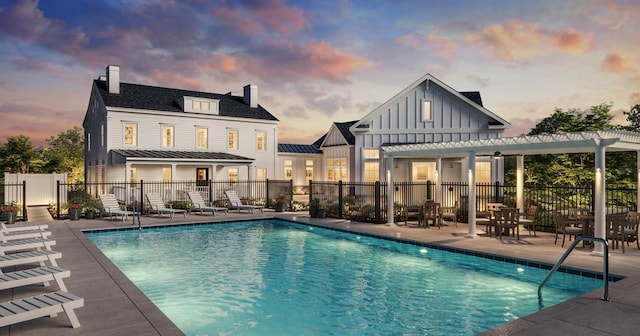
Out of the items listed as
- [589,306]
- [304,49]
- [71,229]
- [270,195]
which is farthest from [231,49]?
[589,306]

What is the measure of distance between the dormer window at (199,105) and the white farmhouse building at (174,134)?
3 cm

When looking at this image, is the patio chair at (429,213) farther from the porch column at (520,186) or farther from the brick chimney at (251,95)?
the brick chimney at (251,95)

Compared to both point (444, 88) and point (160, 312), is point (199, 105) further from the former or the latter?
point (160, 312)

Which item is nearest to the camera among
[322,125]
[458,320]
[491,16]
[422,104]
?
[458,320]

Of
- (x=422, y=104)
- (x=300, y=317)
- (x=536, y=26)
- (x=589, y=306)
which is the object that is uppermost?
(x=536, y=26)

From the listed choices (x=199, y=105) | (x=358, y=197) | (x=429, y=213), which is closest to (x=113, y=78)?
(x=199, y=105)

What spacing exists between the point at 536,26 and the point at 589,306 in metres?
16.5

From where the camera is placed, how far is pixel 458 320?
661cm

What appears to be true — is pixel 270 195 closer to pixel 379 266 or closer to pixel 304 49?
pixel 304 49

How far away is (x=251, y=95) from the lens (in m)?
31.1

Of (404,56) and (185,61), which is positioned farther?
(185,61)

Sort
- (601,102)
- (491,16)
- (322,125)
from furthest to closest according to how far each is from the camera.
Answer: (322,125), (601,102), (491,16)

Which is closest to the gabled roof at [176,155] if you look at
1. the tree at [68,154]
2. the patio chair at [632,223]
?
the tree at [68,154]

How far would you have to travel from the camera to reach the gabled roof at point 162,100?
2551 centimetres
